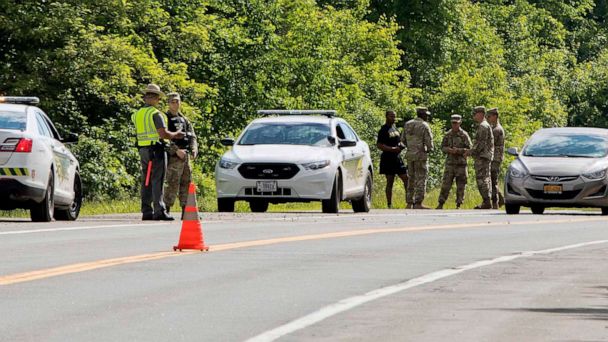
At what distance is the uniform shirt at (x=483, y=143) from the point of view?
3212 cm

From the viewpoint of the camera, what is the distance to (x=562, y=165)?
95.0 feet

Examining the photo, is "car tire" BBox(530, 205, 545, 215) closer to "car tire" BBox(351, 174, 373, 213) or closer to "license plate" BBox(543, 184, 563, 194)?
"license plate" BBox(543, 184, 563, 194)

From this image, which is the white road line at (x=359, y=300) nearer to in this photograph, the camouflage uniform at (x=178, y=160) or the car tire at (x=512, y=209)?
the camouflage uniform at (x=178, y=160)

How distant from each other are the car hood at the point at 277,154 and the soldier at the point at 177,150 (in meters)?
2.04

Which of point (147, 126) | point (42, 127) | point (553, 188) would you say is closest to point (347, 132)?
point (553, 188)

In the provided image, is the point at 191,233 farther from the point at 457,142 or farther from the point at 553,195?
the point at 457,142

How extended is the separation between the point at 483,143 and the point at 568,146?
237 cm

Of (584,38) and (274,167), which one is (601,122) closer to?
(584,38)

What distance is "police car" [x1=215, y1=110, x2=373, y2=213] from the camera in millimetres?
26750

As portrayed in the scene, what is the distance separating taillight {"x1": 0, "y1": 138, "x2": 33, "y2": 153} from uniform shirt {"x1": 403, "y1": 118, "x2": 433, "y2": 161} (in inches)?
460

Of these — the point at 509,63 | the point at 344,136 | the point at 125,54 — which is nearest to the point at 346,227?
the point at 344,136

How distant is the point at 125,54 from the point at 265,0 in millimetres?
15389

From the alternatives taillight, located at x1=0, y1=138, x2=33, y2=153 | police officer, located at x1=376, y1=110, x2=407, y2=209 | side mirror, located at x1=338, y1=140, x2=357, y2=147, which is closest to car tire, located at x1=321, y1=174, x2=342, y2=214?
side mirror, located at x1=338, y1=140, x2=357, y2=147

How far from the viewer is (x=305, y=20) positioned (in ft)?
184
